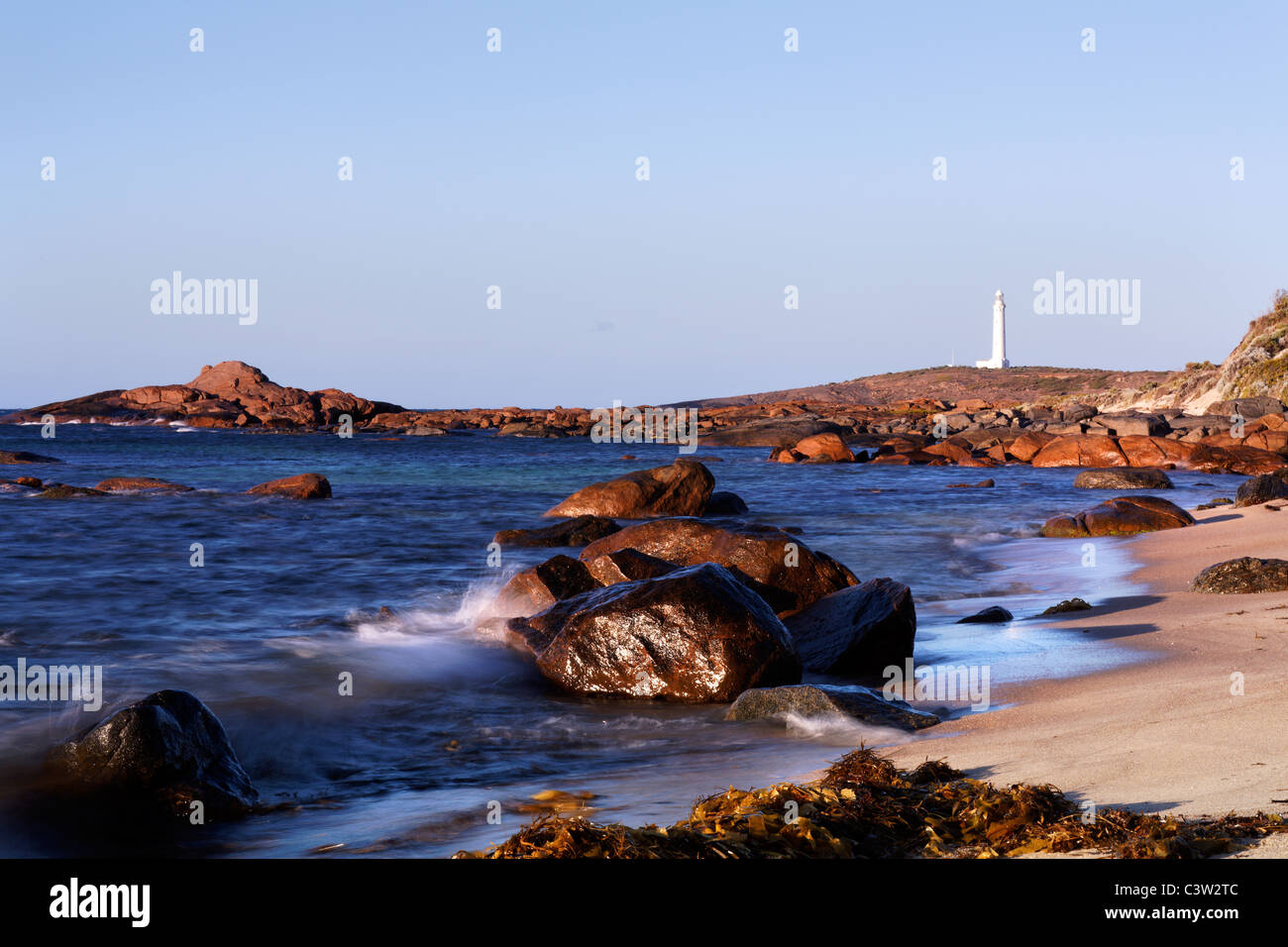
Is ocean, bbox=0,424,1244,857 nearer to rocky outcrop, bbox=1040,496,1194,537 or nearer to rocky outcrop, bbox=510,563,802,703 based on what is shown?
rocky outcrop, bbox=510,563,802,703

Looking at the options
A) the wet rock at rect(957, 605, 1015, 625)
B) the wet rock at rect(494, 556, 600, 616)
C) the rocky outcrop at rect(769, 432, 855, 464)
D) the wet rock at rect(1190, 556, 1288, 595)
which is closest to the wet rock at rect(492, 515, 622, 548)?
the wet rock at rect(494, 556, 600, 616)

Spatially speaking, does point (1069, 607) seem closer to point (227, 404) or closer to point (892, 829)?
point (892, 829)

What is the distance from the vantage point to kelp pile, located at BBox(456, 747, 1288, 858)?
3535 millimetres

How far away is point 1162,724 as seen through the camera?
5289 millimetres

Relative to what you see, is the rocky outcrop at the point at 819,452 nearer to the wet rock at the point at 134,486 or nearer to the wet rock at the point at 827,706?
the wet rock at the point at 134,486

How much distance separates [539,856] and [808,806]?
1166 mm

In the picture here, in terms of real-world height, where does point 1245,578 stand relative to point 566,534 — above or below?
above

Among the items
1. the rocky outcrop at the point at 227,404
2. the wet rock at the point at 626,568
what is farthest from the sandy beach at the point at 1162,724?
the rocky outcrop at the point at 227,404

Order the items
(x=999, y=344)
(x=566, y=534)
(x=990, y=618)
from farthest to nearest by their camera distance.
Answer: (x=999, y=344)
(x=566, y=534)
(x=990, y=618)

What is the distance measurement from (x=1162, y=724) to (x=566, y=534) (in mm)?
11547

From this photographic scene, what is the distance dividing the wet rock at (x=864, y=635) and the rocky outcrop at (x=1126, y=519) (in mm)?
9208

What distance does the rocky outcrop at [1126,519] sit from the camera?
16.4 m

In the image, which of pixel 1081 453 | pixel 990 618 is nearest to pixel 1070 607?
pixel 990 618
